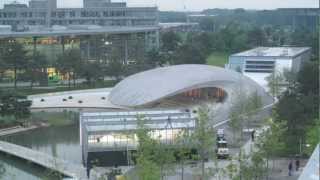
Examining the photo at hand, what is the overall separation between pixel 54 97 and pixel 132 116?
25.1 ft

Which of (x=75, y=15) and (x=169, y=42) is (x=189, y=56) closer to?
(x=169, y=42)

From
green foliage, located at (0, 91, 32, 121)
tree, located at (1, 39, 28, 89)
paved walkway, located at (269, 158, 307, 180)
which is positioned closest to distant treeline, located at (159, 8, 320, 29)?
tree, located at (1, 39, 28, 89)

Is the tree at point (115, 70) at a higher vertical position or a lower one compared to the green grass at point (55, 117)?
higher

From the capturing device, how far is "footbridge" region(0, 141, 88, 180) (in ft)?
37.6

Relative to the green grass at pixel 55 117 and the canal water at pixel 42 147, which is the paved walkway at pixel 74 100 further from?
the canal water at pixel 42 147

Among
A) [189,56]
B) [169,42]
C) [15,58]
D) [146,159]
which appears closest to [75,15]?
[169,42]

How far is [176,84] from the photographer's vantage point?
17.6 meters

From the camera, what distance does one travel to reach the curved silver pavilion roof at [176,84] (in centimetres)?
1742

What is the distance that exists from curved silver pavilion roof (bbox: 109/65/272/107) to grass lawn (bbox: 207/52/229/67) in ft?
46.1

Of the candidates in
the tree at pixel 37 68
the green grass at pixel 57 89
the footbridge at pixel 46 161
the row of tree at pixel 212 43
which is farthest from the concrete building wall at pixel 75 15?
the footbridge at pixel 46 161

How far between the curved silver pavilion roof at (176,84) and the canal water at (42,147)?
1937 mm

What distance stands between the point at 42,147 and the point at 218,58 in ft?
70.3

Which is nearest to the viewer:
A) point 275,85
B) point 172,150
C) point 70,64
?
point 172,150

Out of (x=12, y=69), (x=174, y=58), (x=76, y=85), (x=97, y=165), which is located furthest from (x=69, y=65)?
(x=97, y=165)
